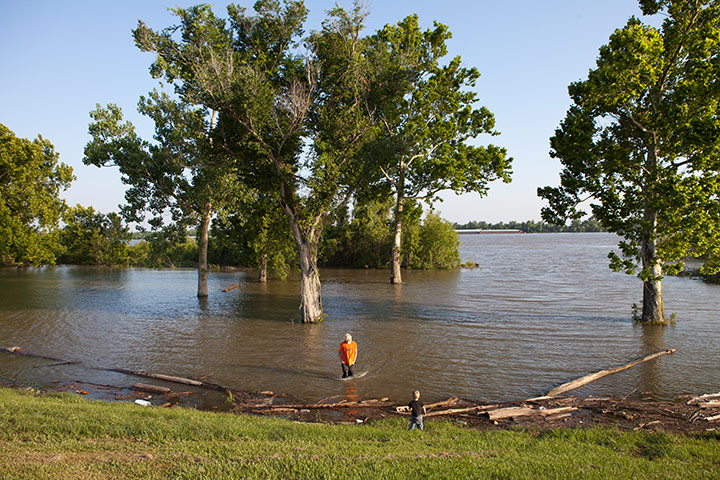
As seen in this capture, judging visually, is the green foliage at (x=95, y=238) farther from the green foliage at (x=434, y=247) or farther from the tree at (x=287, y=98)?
the tree at (x=287, y=98)

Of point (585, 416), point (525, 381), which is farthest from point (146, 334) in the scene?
point (585, 416)

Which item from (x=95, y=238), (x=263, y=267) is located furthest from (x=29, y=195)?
(x=263, y=267)

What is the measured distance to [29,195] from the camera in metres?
44.7

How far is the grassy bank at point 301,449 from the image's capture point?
699cm

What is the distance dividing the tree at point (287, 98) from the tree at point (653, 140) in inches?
394

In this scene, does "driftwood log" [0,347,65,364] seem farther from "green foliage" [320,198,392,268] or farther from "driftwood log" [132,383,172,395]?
"green foliage" [320,198,392,268]

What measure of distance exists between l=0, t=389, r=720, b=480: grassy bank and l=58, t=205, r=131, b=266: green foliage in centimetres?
5497

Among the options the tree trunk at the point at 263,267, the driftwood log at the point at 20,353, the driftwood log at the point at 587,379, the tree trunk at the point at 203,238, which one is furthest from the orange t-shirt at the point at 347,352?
the tree trunk at the point at 263,267

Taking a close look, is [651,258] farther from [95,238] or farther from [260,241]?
[95,238]

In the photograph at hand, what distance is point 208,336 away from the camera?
20078 millimetres

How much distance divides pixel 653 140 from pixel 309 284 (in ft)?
54.4

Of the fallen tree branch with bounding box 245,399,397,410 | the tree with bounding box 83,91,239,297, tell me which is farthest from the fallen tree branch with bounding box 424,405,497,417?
the tree with bounding box 83,91,239,297

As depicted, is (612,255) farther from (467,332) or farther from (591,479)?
(591,479)

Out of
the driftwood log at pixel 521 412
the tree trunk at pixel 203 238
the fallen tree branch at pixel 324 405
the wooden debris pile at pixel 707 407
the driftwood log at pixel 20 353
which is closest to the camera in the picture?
the wooden debris pile at pixel 707 407
